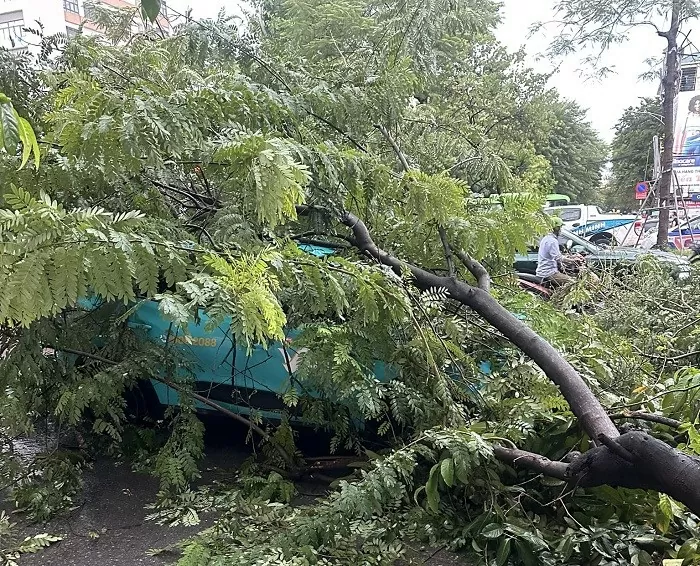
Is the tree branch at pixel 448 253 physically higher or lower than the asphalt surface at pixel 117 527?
higher

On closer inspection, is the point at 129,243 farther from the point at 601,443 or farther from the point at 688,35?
the point at 688,35

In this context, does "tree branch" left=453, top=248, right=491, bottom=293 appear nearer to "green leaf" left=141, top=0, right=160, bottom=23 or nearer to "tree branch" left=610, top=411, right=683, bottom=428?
"tree branch" left=610, top=411, right=683, bottom=428

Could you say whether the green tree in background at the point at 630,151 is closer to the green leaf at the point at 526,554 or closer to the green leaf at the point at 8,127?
the green leaf at the point at 526,554

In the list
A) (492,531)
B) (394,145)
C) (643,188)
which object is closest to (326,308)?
(492,531)

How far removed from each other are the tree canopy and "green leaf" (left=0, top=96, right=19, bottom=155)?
0.76 meters

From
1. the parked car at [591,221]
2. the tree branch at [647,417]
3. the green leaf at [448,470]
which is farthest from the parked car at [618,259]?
the parked car at [591,221]

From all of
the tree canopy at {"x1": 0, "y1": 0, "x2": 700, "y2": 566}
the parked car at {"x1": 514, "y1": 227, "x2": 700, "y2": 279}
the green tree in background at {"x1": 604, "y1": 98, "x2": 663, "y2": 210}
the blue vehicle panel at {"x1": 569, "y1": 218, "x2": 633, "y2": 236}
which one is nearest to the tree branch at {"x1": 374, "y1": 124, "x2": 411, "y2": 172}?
the tree canopy at {"x1": 0, "y1": 0, "x2": 700, "y2": 566}

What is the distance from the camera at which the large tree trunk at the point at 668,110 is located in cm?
1015

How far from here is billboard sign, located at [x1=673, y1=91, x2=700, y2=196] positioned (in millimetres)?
19000

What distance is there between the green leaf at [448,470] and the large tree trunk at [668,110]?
958 cm

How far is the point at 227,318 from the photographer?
2.22m

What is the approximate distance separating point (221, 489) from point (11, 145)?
306cm

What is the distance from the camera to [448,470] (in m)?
2.68

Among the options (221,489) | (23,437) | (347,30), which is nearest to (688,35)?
(347,30)
